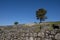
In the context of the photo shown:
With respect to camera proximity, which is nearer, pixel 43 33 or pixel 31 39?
pixel 43 33

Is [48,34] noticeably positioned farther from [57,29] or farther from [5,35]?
[5,35]

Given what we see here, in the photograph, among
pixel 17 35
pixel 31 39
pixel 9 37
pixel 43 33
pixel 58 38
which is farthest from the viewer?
pixel 9 37

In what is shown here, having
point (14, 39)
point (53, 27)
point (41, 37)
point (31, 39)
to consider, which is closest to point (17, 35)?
point (14, 39)

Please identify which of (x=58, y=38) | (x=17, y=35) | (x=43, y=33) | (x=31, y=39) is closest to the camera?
(x=58, y=38)

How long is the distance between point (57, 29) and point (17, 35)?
2360 millimetres

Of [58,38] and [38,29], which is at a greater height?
[38,29]

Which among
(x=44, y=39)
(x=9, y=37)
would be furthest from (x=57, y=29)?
(x=9, y=37)

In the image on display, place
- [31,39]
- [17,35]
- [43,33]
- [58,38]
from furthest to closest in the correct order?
[17,35]
[31,39]
[43,33]
[58,38]

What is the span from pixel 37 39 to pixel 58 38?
3.26ft

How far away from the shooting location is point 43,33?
6.18m

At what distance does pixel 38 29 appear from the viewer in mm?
6465

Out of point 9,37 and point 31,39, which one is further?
point 9,37

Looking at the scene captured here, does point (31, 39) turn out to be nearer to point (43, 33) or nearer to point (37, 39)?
point (37, 39)

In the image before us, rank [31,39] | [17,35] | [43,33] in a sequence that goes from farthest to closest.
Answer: [17,35]
[31,39]
[43,33]
